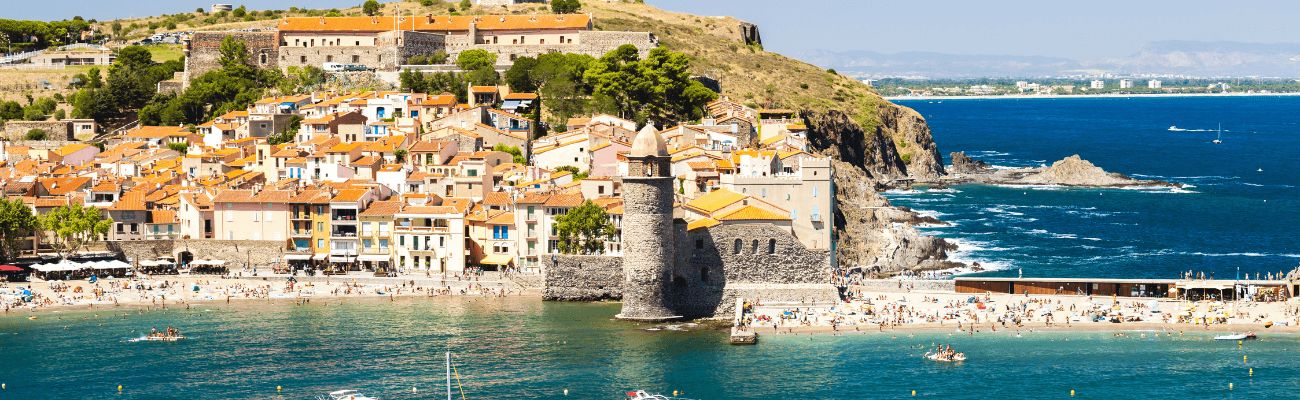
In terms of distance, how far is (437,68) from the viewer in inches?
4562

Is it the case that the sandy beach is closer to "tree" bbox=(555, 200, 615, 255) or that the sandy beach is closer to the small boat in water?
"tree" bbox=(555, 200, 615, 255)

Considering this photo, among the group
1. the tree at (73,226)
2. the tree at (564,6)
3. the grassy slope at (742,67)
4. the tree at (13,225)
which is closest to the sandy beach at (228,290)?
the tree at (13,225)

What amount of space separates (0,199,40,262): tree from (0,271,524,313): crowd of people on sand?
4.32m

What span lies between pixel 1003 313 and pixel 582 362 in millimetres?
16841

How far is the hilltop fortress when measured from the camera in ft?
394

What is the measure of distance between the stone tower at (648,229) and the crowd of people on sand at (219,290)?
32.2ft

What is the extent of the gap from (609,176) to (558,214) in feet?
17.1

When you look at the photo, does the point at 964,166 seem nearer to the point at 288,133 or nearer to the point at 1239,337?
the point at 288,133

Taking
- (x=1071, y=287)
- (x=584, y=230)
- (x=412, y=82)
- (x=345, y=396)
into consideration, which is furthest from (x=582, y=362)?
(x=412, y=82)

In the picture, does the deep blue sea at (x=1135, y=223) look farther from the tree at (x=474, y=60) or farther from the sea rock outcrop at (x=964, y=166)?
the tree at (x=474, y=60)

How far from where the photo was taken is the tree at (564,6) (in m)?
145

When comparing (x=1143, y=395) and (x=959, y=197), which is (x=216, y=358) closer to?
(x=1143, y=395)

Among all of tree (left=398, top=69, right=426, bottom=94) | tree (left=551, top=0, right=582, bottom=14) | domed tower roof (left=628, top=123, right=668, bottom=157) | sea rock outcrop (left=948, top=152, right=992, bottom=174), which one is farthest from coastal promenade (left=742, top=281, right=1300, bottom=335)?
tree (left=551, top=0, right=582, bottom=14)

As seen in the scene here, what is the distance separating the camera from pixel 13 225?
7681 centimetres
